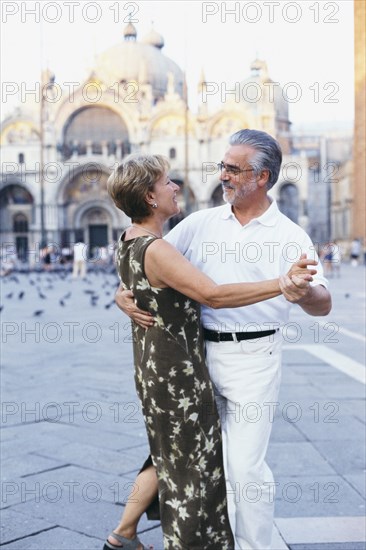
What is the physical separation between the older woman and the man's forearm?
7.5 inches

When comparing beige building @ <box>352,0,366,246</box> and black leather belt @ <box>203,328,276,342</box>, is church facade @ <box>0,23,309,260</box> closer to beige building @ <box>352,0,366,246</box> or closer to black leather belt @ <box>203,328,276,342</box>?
beige building @ <box>352,0,366,246</box>

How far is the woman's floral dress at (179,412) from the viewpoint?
2.26 metres

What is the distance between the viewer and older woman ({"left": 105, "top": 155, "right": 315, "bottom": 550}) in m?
2.25

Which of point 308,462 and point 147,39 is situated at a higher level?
point 147,39

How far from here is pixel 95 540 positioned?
279cm

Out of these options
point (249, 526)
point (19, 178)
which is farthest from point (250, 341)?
point (19, 178)

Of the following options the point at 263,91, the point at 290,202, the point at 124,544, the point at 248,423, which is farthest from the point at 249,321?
the point at 290,202

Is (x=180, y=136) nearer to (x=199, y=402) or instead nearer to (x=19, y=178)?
(x=19, y=178)

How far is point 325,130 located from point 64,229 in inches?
1295

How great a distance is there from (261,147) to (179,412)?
88 centimetres

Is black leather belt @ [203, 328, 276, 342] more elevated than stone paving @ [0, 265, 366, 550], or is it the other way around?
black leather belt @ [203, 328, 276, 342]

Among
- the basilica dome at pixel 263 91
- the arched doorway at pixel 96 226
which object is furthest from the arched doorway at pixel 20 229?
the basilica dome at pixel 263 91

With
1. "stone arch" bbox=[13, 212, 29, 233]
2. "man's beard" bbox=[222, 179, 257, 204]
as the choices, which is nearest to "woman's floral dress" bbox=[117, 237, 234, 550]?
"man's beard" bbox=[222, 179, 257, 204]

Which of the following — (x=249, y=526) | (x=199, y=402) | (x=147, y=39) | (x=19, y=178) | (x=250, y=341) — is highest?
(x=147, y=39)
